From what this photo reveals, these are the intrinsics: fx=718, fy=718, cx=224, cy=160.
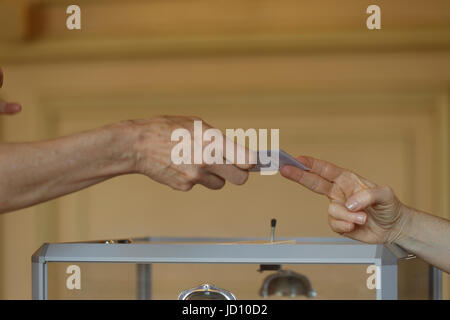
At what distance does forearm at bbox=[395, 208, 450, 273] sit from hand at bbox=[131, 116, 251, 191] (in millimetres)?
235

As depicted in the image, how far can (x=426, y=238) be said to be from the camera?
2.63 feet

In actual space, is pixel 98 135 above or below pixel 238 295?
above

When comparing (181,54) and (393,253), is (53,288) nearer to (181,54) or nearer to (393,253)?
(393,253)

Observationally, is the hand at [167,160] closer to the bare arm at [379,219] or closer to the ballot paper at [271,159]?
the ballot paper at [271,159]

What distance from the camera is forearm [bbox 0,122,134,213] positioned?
0.65m

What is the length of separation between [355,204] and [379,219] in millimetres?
96

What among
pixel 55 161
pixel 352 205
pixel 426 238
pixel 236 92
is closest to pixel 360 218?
pixel 352 205

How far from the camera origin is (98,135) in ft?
2.14

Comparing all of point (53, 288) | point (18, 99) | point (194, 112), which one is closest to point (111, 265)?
point (53, 288)

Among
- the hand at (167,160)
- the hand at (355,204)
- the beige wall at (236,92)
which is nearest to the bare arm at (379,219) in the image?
the hand at (355,204)

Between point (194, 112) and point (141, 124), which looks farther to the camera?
point (194, 112)

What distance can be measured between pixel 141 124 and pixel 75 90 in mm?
774

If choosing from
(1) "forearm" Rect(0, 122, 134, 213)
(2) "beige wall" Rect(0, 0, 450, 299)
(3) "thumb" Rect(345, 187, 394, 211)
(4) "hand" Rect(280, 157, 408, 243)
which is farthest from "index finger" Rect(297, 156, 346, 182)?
(2) "beige wall" Rect(0, 0, 450, 299)

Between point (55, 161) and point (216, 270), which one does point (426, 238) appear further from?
point (55, 161)
